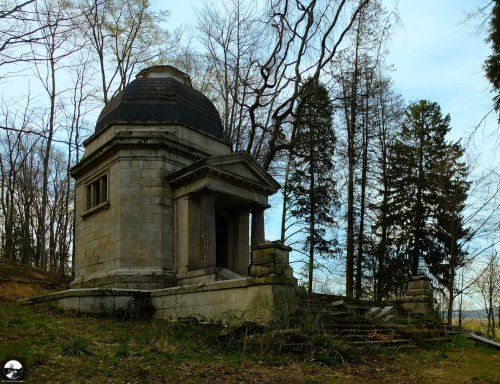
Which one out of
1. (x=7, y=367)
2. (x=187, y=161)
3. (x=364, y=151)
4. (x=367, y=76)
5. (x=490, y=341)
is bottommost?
(x=490, y=341)

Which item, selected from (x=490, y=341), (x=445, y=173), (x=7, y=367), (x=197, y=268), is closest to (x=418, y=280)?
(x=490, y=341)

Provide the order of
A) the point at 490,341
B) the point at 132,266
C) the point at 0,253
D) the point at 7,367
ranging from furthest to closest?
the point at 0,253 → the point at 132,266 → the point at 490,341 → the point at 7,367

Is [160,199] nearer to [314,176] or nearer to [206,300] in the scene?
[206,300]

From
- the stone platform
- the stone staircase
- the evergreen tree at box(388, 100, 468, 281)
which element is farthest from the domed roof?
the evergreen tree at box(388, 100, 468, 281)

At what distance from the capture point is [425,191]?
1029 inches

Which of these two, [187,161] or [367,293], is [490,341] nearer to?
[187,161]

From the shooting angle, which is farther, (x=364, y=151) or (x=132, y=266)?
(x=364, y=151)

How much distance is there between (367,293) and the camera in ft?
82.2

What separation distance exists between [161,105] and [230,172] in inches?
146

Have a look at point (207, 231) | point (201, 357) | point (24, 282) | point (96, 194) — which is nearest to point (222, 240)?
point (207, 231)

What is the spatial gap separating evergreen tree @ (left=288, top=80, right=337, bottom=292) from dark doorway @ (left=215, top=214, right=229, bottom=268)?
8433 millimetres

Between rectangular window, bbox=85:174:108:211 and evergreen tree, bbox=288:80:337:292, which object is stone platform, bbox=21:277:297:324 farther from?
evergreen tree, bbox=288:80:337:292

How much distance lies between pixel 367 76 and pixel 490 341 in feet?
52.5

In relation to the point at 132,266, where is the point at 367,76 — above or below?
above
